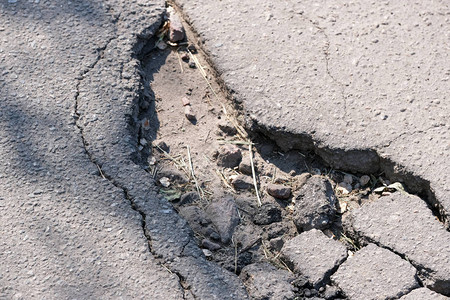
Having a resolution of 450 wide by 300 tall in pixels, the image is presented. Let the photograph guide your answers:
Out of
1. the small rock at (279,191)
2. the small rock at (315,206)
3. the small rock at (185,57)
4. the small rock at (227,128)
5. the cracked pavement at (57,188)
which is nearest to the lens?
Result: the cracked pavement at (57,188)

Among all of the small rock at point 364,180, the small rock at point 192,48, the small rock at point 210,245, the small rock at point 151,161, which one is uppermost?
the small rock at point 192,48

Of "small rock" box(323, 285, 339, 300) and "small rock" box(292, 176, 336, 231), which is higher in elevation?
"small rock" box(292, 176, 336, 231)

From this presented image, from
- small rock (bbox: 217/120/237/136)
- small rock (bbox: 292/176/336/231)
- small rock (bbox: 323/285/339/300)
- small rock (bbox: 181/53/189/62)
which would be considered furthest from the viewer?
small rock (bbox: 181/53/189/62)

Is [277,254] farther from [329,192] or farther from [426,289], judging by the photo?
[426,289]

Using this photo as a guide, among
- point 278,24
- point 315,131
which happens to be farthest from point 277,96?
point 278,24

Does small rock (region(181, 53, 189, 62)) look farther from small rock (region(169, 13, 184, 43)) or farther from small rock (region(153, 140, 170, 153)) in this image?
small rock (region(153, 140, 170, 153))

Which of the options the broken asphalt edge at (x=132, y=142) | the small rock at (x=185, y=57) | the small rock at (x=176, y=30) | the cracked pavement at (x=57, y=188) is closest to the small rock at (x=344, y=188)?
the broken asphalt edge at (x=132, y=142)

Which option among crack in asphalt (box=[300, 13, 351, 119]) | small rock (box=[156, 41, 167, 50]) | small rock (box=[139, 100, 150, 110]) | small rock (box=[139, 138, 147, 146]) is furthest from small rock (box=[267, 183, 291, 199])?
small rock (box=[156, 41, 167, 50])

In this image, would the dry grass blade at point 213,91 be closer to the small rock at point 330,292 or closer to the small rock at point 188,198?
the small rock at point 188,198

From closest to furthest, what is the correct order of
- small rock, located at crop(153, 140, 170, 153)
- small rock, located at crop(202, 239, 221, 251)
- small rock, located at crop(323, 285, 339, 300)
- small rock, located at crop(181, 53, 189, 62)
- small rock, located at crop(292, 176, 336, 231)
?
small rock, located at crop(323, 285, 339, 300)
small rock, located at crop(202, 239, 221, 251)
small rock, located at crop(292, 176, 336, 231)
small rock, located at crop(153, 140, 170, 153)
small rock, located at crop(181, 53, 189, 62)
